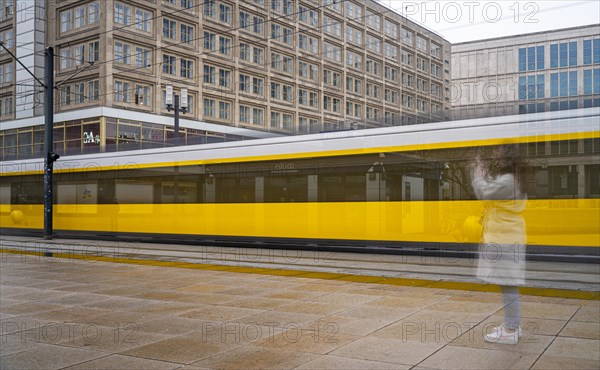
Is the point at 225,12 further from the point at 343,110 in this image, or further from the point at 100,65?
the point at 343,110

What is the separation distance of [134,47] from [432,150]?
32.9 metres

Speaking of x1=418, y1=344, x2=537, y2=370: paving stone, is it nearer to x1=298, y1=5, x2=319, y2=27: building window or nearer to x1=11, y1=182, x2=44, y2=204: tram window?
x1=11, y1=182, x2=44, y2=204: tram window

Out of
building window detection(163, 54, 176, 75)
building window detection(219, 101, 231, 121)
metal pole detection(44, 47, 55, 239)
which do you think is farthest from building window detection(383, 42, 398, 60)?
metal pole detection(44, 47, 55, 239)

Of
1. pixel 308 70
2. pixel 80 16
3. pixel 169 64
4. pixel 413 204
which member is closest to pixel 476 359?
pixel 413 204

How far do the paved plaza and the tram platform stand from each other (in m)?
0.02

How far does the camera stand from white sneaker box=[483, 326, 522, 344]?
5.47 meters

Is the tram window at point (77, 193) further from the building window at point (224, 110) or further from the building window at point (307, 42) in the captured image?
the building window at point (307, 42)

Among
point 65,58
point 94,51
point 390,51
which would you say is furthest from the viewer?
point 390,51

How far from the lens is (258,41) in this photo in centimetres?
5028

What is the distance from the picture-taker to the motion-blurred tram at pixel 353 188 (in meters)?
12.2

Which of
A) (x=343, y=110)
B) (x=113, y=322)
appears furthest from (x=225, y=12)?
(x=113, y=322)

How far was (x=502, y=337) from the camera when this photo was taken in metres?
5.51

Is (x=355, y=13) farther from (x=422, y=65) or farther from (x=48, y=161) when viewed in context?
(x=48, y=161)

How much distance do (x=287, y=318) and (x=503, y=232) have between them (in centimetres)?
273
